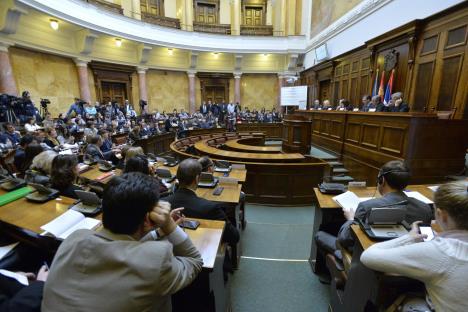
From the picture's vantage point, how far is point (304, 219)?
363cm

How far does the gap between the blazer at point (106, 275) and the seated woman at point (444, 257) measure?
3.09 feet

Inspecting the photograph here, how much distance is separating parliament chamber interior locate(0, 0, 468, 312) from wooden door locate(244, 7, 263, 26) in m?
1.33

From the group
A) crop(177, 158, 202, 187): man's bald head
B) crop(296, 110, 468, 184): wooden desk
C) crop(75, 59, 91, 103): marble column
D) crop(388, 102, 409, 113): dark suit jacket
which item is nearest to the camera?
crop(177, 158, 202, 187): man's bald head

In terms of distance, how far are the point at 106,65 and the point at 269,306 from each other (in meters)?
11.9

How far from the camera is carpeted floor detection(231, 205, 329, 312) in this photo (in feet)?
6.66

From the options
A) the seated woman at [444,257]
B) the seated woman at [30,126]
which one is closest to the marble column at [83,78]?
the seated woman at [30,126]

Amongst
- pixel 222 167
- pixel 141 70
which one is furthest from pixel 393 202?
pixel 141 70

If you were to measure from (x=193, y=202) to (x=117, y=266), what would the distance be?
96 centimetres

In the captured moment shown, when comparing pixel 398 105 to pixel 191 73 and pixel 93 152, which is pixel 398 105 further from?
pixel 191 73

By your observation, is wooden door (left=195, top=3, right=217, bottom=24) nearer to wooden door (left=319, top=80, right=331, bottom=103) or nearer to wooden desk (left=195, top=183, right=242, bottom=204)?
wooden door (left=319, top=80, right=331, bottom=103)

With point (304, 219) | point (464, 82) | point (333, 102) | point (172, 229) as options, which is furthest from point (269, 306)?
point (333, 102)

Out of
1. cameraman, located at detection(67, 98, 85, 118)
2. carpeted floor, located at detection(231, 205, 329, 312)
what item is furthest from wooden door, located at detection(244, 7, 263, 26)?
carpeted floor, located at detection(231, 205, 329, 312)

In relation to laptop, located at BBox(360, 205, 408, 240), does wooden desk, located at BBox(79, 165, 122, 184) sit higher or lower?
lower

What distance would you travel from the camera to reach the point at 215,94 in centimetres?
1488
